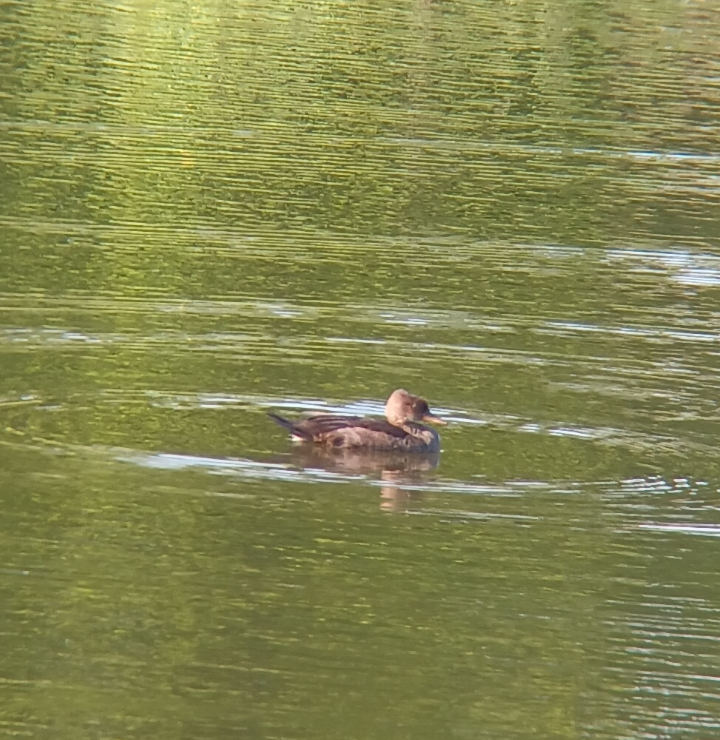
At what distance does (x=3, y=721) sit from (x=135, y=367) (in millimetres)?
6351

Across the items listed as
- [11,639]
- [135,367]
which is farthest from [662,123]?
[11,639]

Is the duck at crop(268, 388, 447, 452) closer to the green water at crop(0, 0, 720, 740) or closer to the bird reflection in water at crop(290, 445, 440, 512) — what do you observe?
the bird reflection in water at crop(290, 445, 440, 512)

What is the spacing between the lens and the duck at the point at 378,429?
14062 millimetres

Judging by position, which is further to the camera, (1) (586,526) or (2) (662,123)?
(2) (662,123)

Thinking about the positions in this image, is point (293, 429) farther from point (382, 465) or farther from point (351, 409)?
point (351, 409)

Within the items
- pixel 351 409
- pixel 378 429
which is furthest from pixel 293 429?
pixel 351 409

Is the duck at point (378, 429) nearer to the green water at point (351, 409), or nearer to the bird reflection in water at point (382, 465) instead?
the bird reflection in water at point (382, 465)

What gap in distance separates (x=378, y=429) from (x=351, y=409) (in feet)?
2.88

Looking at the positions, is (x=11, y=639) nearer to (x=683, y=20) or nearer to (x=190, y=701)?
(x=190, y=701)

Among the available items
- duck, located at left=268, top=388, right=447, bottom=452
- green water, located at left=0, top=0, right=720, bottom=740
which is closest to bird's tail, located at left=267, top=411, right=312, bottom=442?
duck, located at left=268, top=388, right=447, bottom=452

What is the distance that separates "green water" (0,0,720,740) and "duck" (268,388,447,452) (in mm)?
156

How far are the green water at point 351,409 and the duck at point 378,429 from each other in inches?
6.1

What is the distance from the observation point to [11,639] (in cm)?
1067

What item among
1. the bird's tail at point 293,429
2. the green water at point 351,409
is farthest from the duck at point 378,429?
the green water at point 351,409
